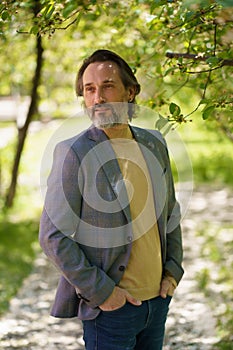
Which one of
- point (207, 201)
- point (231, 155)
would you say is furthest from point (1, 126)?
point (207, 201)

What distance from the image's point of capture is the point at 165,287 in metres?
2.81

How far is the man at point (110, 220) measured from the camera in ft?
8.50

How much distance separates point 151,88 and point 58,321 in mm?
2246

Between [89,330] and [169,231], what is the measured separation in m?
0.58

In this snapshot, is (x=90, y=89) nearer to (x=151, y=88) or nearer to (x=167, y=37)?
(x=167, y=37)

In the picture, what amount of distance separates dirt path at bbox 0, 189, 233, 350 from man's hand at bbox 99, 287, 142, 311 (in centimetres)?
229

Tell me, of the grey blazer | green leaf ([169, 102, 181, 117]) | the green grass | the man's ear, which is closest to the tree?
green leaf ([169, 102, 181, 117])

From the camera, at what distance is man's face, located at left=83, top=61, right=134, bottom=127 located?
2.67 meters

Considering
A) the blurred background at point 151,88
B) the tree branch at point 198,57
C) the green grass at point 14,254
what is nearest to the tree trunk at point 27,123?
the blurred background at point 151,88

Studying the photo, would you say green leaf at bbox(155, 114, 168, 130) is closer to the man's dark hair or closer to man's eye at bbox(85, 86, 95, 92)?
the man's dark hair

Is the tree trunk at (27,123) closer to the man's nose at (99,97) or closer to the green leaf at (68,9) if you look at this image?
the green leaf at (68,9)

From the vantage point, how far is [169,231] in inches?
118

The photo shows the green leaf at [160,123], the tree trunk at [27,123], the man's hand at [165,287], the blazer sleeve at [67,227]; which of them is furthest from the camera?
the tree trunk at [27,123]

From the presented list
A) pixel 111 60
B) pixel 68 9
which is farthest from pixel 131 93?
pixel 68 9
